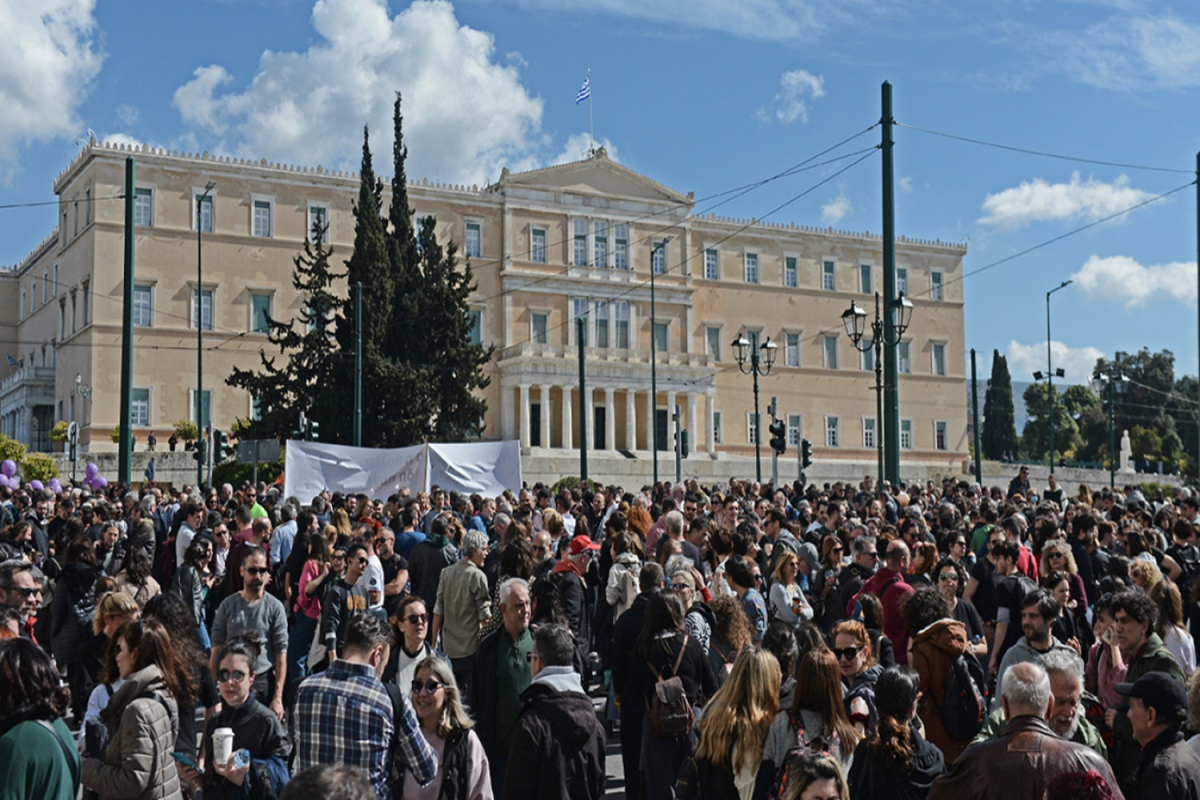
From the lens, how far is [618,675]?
680 centimetres

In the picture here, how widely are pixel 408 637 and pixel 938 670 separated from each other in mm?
2617

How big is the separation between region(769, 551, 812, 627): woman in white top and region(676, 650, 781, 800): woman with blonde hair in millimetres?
3173

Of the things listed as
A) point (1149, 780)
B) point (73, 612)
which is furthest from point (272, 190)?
point (1149, 780)

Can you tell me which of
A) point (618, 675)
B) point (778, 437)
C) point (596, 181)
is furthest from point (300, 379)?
point (618, 675)

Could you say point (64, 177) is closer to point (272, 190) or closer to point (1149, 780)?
point (272, 190)

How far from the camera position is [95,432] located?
1924 inches

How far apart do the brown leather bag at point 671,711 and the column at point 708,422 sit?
53716mm

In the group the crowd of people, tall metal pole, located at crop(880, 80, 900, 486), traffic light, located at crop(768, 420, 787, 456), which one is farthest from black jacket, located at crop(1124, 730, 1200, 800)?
traffic light, located at crop(768, 420, 787, 456)

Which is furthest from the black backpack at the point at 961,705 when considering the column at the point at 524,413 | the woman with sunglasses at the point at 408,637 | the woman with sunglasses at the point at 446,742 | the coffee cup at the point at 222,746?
the column at the point at 524,413

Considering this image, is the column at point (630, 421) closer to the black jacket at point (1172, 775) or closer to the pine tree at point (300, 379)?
the pine tree at point (300, 379)

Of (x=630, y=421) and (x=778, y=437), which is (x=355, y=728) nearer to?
(x=778, y=437)

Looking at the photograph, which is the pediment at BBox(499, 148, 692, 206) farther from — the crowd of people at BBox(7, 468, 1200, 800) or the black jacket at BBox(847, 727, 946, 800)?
the black jacket at BBox(847, 727, 946, 800)

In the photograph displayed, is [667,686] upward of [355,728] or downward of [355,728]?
downward

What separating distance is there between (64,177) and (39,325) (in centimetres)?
983
